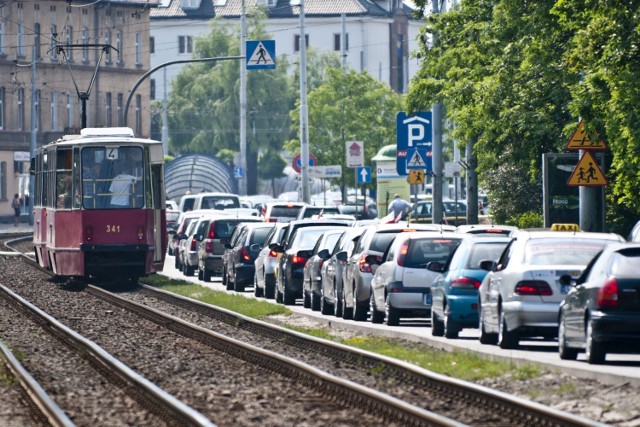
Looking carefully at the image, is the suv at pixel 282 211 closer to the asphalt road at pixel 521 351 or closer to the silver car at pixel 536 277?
the asphalt road at pixel 521 351

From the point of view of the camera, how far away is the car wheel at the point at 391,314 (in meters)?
25.5

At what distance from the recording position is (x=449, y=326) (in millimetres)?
23016

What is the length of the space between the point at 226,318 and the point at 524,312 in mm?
9309

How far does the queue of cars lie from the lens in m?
17.7

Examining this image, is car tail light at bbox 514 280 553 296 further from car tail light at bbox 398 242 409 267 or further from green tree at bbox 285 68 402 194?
green tree at bbox 285 68 402 194

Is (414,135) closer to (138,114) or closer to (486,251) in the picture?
(486,251)

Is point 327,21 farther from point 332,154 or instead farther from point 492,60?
point 492,60

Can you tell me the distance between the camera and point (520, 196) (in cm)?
4984

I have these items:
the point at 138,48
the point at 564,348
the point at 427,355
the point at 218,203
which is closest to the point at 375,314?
the point at 427,355

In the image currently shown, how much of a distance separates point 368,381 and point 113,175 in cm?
2096

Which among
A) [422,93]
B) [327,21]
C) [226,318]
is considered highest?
[327,21]

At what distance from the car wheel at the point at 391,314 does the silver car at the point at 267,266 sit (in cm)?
937

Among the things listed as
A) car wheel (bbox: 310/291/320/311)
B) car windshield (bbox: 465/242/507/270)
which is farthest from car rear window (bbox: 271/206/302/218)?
car windshield (bbox: 465/242/507/270)

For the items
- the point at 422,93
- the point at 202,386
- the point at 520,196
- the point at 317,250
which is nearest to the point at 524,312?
the point at 202,386
